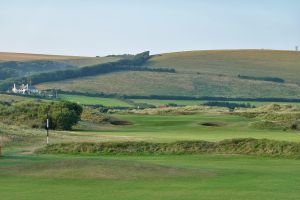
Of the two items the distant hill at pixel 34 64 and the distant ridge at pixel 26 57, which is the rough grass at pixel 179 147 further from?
the distant ridge at pixel 26 57

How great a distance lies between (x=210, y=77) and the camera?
495 ft

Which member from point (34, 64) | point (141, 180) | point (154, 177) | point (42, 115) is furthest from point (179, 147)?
point (34, 64)

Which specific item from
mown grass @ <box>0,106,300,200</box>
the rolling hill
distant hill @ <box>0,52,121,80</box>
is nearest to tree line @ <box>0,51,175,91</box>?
the rolling hill

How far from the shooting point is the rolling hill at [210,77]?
449ft

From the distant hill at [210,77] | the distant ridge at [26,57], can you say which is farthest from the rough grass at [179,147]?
the distant ridge at [26,57]

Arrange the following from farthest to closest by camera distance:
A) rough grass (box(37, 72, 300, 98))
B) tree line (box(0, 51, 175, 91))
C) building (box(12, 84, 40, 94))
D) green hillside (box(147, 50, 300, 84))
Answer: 1. green hillside (box(147, 50, 300, 84))
2. tree line (box(0, 51, 175, 91))
3. rough grass (box(37, 72, 300, 98))
4. building (box(12, 84, 40, 94))

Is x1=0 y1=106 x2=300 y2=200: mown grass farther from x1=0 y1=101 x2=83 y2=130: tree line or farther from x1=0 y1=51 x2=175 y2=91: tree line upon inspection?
x1=0 y1=51 x2=175 y2=91: tree line

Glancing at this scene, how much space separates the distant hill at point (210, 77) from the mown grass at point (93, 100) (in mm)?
7828

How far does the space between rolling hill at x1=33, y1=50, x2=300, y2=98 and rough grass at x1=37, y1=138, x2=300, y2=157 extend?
291 ft

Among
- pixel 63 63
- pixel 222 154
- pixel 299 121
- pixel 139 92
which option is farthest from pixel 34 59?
pixel 222 154

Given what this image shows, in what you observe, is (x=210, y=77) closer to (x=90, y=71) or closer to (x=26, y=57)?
(x=90, y=71)

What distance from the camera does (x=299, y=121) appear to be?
68.4 m

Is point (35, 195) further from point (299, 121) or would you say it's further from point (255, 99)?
point (255, 99)

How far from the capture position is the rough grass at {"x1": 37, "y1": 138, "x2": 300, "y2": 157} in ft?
138
